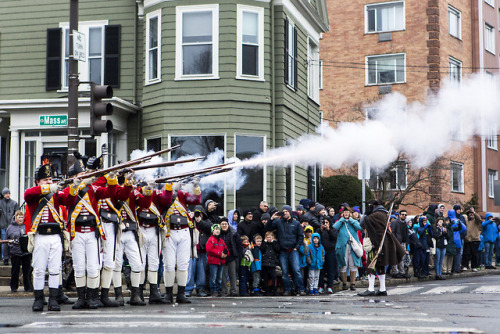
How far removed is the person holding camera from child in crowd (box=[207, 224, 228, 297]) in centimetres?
131

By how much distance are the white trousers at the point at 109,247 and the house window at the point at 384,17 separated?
90.0ft

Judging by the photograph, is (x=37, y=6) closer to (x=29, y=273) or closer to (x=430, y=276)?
(x=29, y=273)

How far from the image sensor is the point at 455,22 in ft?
125

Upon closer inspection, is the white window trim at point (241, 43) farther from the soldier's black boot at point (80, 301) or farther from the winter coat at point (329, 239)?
the soldier's black boot at point (80, 301)

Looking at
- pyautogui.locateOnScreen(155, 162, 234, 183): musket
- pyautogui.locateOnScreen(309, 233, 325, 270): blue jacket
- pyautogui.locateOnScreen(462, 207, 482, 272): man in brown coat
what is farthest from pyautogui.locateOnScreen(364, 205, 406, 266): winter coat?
pyautogui.locateOnScreen(462, 207, 482, 272): man in brown coat

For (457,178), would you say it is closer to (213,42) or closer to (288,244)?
(213,42)

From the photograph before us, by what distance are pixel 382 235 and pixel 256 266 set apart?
2745 mm

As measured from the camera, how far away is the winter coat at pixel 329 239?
58.4 feet

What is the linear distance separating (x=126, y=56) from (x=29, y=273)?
875 centimetres

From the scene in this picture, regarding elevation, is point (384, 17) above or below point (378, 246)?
above

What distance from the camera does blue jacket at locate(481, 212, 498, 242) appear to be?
25297mm

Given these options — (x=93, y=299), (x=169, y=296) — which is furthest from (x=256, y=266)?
(x=93, y=299)

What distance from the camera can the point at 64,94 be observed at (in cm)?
2348

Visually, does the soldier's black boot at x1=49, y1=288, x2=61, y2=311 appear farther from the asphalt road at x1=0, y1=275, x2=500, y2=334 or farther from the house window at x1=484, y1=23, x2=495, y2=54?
the house window at x1=484, y1=23, x2=495, y2=54
